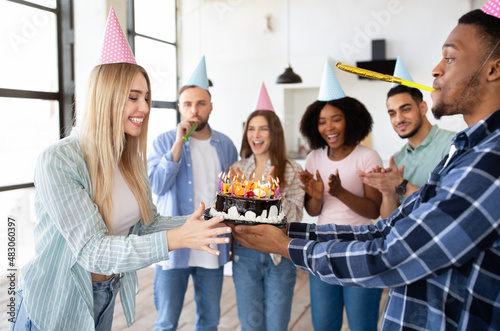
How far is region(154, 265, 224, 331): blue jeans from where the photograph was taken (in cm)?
221

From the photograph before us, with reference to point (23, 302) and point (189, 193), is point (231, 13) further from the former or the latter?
point (23, 302)

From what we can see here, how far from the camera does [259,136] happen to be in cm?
229

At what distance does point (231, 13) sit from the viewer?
22.4ft

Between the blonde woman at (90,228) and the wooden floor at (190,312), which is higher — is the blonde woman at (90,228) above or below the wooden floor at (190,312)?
above

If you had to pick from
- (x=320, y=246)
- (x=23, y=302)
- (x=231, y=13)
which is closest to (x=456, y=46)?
(x=320, y=246)

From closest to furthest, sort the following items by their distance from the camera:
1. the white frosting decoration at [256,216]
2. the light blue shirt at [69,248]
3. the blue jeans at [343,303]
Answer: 1. the light blue shirt at [69,248]
2. the white frosting decoration at [256,216]
3. the blue jeans at [343,303]

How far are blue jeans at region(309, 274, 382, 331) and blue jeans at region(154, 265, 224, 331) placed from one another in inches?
23.0

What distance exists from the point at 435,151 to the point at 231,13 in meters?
5.49

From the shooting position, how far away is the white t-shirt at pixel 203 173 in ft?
7.57

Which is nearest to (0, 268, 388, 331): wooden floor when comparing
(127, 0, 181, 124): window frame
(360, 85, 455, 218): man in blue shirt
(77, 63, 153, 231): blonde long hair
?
(360, 85, 455, 218): man in blue shirt

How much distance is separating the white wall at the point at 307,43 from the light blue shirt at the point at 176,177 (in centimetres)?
407

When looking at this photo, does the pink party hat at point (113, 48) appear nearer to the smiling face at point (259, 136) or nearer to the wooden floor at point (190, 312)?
the smiling face at point (259, 136)

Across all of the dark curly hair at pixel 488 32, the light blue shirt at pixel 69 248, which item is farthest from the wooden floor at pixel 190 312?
the dark curly hair at pixel 488 32

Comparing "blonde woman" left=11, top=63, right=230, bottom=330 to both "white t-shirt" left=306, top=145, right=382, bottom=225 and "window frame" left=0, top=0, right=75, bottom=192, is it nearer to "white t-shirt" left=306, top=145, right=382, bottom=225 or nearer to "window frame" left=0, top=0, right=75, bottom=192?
"white t-shirt" left=306, top=145, right=382, bottom=225
